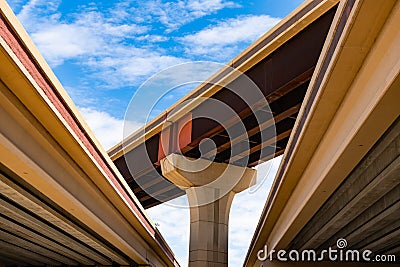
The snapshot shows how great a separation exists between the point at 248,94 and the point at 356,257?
7.04 meters

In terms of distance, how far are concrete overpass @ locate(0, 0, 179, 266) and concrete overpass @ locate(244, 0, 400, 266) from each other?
4430 millimetres

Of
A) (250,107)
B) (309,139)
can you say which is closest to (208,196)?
(250,107)

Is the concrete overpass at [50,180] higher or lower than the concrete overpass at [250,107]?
lower

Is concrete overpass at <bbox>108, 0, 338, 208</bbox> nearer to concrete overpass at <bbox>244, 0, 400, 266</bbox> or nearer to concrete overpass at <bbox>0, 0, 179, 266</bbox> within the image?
concrete overpass at <bbox>244, 0, 400, 266</bbox>

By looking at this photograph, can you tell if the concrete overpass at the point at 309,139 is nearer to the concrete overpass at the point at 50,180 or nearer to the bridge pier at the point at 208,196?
the bridge pier at the point at 208,196

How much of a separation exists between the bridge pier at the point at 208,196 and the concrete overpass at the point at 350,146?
10468 mm

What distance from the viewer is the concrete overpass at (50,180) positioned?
8867 mm

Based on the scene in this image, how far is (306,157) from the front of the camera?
13930 mm

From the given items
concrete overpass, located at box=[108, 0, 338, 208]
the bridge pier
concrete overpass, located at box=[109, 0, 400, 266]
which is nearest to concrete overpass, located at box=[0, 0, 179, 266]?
concrete overpass, located at box=[109, 0, 400, 266]

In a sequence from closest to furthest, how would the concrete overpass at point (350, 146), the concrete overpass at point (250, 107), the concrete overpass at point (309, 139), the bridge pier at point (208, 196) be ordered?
the concrete overpass at point (350, 146) < the concrete overpass at point (309, 139) < the concrete overpass at point (250, 107) < the bridge pier at point (208, 196)

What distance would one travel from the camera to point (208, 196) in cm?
3209

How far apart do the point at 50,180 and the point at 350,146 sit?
5.48 m

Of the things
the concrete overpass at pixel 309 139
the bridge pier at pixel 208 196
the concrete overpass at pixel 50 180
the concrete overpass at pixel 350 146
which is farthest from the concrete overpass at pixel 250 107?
the concrete overpass at pixel 50 180

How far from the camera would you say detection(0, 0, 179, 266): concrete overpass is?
8.87m
